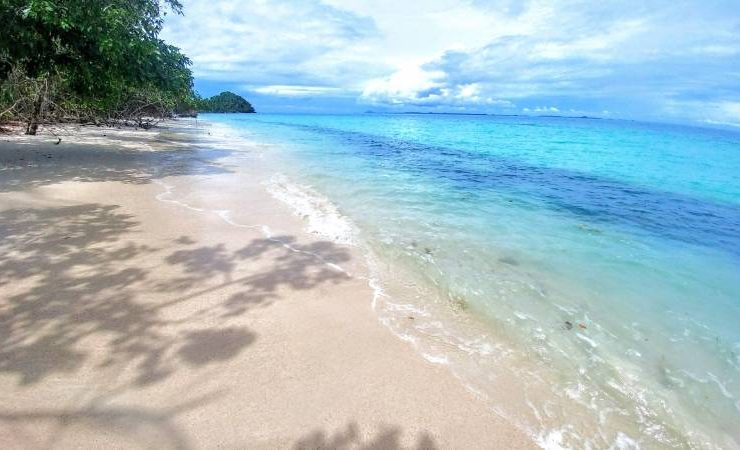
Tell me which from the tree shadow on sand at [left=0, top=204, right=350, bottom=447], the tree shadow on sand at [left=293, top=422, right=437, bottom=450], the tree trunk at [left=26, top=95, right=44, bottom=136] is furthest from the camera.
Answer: the tree trunk at [left=26, top=95, right=44, bottom=136]

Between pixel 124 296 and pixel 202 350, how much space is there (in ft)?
4.94

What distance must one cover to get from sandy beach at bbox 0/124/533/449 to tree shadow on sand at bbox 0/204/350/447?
0.05ft

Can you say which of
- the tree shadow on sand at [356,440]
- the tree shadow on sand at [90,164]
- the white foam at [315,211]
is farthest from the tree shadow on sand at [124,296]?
the tree shadow on sand at [90,164]

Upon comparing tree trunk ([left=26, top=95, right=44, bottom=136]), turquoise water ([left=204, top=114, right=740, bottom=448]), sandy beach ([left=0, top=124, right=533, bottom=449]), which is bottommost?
turquoise water ([left=204, top=114, right=740, bottom=448])

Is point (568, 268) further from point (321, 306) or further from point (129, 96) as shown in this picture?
point (129, 96)

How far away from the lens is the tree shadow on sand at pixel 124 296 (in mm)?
3197

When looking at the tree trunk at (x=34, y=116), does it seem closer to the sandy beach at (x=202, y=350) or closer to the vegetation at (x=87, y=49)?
the vegetation at (x=87, y=49)

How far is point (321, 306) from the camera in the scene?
14.9 feet

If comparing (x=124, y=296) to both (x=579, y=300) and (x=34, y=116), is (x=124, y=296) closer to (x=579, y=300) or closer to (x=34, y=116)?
(x=579, y=300)

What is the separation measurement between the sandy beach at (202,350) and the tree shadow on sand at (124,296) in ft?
0.05

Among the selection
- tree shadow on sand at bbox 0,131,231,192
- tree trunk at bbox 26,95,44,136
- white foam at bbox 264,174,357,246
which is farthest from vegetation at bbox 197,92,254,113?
white foam at bbox 264,174,357,246

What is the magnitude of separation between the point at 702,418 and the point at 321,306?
3.85m

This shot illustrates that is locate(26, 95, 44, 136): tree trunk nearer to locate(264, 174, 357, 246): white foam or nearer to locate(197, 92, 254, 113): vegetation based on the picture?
locate(264, 174, 357, 246): white foam

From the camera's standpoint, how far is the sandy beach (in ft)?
9.03
